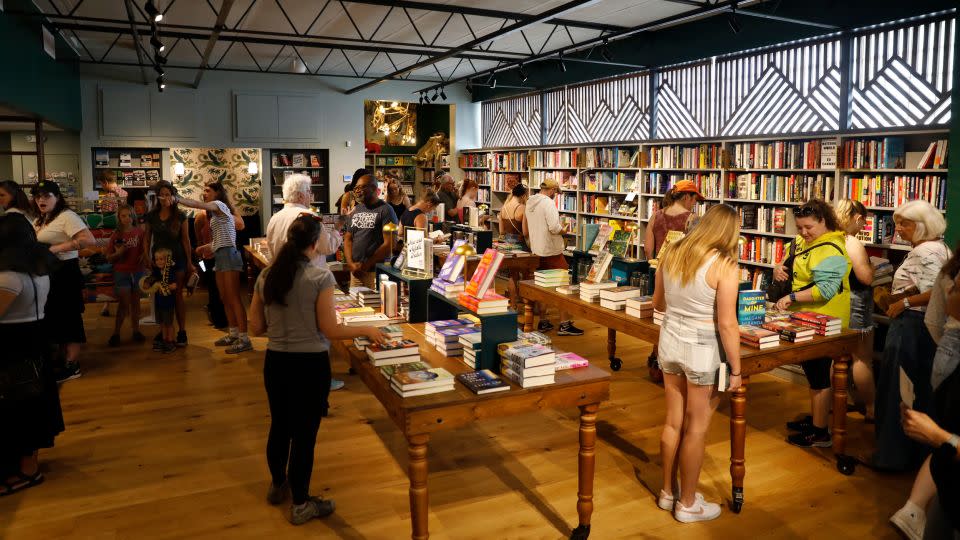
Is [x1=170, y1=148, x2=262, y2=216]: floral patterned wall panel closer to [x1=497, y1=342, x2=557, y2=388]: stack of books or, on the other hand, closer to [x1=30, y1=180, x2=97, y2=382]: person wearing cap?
[x1=30, y1=180, x2=97, y2=382]: person wearing cap

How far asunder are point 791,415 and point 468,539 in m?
3.01

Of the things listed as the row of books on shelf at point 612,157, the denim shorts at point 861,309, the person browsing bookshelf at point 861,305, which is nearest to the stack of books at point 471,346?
the person browsing bookshelf at point 861,305

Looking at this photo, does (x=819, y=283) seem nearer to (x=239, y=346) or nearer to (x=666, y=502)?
(x=666, y=502)

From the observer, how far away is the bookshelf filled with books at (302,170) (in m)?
14.8

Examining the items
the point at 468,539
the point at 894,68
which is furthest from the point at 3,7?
the point at 894,68

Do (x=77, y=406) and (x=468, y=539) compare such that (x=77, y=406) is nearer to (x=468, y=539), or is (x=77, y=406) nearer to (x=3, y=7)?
(x=468, y=539)

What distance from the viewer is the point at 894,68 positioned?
714 cm

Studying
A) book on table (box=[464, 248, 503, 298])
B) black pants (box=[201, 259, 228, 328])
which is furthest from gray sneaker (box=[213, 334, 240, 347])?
book on table (box=[464, 248, 503, 298])

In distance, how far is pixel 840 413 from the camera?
430 cm

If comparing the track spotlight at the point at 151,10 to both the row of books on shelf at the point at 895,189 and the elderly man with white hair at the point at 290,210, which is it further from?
the row of books on shelf at the point at 895,189

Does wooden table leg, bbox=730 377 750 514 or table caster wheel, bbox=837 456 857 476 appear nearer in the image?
wooden table leg, bbox=730 377 750 514

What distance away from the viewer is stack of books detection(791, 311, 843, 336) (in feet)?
13.7

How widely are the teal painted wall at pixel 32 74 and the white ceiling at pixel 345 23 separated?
17.1 inches

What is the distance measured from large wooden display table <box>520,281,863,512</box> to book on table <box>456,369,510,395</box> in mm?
1344
